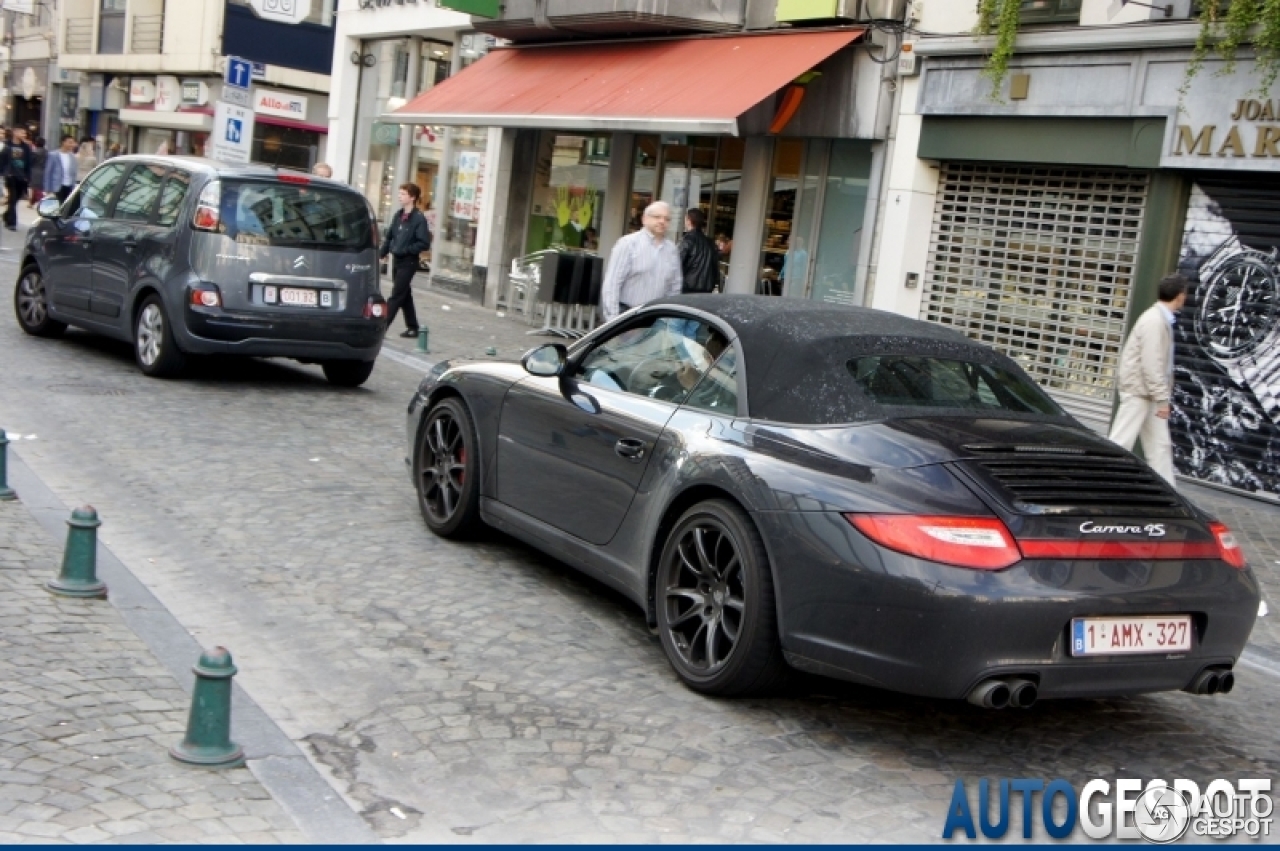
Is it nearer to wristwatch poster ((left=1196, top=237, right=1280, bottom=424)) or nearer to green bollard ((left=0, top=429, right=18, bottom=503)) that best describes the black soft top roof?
green bollard ((left=0, top=429, right=18, bottom=503))

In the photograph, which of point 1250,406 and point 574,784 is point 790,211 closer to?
point 1250,406

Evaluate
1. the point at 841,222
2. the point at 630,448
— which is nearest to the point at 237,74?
the point at 841,222

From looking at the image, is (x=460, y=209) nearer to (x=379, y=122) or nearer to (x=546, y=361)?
(x=379, y=122)

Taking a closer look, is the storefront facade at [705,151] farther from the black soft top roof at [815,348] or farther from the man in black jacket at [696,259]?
the black soft top roof at [815,348]

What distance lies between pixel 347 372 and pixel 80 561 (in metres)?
7.09

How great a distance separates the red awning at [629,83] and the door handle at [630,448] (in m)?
10.0

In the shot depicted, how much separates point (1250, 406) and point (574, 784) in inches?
367

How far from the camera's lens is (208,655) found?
4.42 meters

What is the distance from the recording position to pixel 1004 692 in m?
4.75

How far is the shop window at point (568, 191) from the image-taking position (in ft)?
73.4

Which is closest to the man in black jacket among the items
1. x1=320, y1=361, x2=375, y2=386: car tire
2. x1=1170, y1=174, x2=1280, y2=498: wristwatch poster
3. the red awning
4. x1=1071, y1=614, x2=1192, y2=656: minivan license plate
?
the red awning

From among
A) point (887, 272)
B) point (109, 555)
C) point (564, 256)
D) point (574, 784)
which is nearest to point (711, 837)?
point (574, 784)

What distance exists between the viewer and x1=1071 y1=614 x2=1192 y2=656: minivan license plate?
4.79 m

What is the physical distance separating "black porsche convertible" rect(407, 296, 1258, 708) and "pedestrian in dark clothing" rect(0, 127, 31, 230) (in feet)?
76.8
